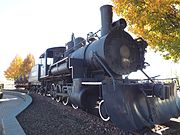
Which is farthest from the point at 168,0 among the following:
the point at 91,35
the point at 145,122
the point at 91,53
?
the point at 145,122

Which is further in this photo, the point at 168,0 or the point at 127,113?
the point at 168,0

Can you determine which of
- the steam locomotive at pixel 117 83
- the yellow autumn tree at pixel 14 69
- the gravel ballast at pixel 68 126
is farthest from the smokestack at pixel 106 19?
the yellow autumn tree at pixel 14 69

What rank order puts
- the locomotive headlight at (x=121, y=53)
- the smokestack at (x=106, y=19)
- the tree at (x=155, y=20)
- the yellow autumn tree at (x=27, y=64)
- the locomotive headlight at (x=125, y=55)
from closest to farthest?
the locomotive headlight at (x=121, y=53) → the locomotive headlight at (x=125, y=55) → the smokestack at (x=106, y=19) → the tree at (x=155, y=20) → the yellow autumn tree at (x=27, y=64)

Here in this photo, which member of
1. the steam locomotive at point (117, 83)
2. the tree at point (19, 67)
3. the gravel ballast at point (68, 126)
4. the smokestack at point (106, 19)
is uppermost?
the tree at point (19, 67)

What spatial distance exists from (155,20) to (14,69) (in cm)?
5126

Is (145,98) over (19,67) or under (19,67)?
under

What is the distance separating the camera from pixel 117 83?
18.7 ft

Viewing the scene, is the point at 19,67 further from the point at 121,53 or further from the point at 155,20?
the point at 121,53

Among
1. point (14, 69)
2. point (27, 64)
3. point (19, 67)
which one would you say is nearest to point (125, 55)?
point (27, 64)

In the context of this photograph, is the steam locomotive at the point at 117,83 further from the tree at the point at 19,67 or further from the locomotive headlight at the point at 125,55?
the tree at the point at 19,67

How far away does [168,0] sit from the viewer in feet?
29.5

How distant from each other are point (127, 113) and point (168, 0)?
5.94m

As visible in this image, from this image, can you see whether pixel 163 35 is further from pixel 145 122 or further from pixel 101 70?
pixel 145 122

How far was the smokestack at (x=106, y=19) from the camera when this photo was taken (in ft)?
25.3
